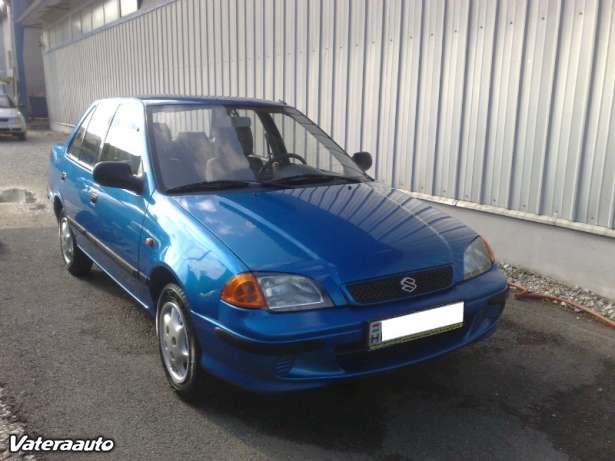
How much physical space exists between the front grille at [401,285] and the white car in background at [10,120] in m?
18.5

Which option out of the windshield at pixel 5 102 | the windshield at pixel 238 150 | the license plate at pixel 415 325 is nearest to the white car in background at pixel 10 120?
the windshield at pixel 5 102

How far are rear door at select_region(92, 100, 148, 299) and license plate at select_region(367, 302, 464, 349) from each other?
4.88ft

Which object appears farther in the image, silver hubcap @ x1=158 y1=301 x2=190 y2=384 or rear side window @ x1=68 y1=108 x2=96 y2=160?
rear side window @ x1=68 y1=108 x2=96 y2=160

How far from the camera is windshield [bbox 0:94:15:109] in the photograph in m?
18.1

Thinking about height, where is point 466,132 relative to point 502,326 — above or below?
above

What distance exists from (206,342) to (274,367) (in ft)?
1.28

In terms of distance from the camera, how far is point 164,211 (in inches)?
120

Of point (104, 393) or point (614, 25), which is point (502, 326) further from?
point (104, 393)

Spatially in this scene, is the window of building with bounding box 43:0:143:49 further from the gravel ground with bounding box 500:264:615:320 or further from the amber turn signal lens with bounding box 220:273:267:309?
the amber turn signal lens with bounding box 220:273:267:309

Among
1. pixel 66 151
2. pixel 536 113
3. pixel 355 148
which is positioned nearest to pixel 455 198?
pixel 536 113

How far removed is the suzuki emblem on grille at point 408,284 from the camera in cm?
263

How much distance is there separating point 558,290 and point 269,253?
3146 millimetres

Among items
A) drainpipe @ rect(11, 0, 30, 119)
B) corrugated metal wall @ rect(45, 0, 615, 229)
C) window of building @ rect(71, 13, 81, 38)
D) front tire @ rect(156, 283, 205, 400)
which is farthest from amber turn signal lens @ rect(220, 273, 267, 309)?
drainpipe @ rect(11, 0, 30, 119)

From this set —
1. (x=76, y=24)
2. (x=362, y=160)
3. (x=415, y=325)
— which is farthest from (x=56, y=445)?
(x=76, y=24)
